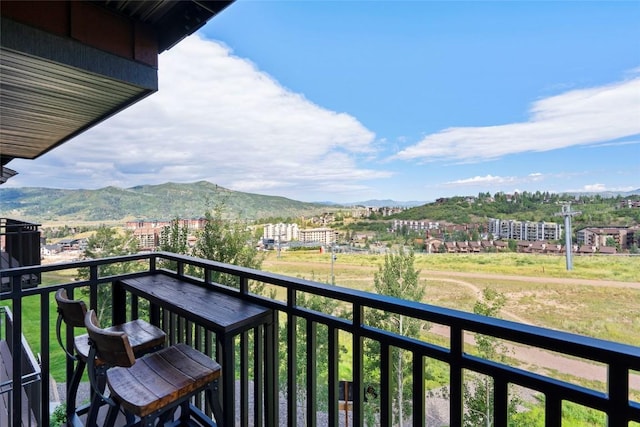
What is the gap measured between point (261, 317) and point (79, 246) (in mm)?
12663

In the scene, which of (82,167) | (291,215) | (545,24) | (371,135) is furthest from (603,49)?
(82,167)

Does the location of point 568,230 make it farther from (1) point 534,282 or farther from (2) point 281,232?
(2) point 281,232

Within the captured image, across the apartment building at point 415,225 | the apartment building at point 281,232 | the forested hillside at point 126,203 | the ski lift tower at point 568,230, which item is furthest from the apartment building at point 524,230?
the forested hillside at point 126,203

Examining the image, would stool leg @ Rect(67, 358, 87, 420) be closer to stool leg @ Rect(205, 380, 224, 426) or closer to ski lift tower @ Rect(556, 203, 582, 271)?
stool leg @ Rect(205, 380, 224, 426)

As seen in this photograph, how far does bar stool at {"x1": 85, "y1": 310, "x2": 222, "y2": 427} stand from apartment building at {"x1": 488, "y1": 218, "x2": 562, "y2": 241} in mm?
18375

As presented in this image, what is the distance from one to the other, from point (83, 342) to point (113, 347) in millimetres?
874

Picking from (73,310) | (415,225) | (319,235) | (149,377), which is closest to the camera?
(149,377)

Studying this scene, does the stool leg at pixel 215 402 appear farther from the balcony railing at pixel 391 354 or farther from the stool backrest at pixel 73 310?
the stool backrest at pixel 73 310

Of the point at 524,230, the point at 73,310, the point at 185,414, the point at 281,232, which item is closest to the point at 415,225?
the point at 524,230

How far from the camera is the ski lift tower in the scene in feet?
46.7

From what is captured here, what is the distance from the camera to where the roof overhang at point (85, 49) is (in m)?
2.33

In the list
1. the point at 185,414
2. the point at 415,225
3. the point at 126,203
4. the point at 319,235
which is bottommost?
the point at 185,414

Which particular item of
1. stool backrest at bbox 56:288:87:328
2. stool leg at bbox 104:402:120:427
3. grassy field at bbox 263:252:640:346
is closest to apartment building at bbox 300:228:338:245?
grassy field at bbox 263:252:640:346

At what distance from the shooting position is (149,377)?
156 cm
